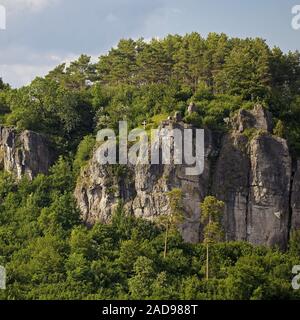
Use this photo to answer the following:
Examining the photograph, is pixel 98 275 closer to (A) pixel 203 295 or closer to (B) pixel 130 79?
(A) pixel 203 295

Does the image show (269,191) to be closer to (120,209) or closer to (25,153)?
(120,209)

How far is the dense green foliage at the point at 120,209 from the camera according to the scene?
42.5m

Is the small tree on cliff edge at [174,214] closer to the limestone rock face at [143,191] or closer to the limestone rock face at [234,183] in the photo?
the limestone rock face at [143,191]

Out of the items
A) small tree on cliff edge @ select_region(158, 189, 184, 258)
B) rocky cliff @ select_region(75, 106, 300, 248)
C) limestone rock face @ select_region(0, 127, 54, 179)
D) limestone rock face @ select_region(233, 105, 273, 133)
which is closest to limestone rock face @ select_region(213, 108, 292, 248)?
rocky cliff @ select_region(75, 106, 300, 248)

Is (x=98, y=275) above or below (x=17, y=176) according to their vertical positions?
below

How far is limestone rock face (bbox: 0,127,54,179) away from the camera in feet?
167

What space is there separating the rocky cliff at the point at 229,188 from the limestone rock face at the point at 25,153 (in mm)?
3999

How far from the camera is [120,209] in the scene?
47.3 m

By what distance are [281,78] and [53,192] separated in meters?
17.3

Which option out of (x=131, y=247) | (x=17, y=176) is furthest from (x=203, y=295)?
(x=17, y=176)

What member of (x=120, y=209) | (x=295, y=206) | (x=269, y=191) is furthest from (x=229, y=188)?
(x=120, y=209)

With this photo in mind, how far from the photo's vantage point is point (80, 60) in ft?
206

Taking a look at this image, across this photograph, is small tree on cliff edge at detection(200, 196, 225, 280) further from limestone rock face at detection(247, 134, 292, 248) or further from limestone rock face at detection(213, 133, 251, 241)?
limestone rock face at detection(247, 134, 292, 248)

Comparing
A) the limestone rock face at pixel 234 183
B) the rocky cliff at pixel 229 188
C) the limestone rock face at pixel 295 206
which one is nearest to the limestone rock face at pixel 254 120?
the rocky cliff at pixel 229 188
